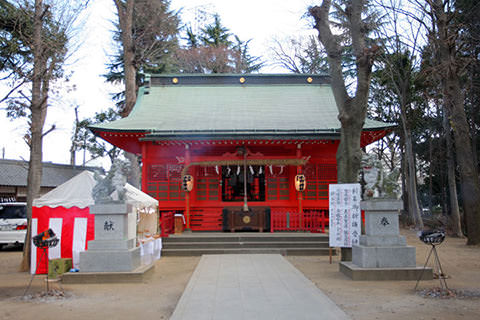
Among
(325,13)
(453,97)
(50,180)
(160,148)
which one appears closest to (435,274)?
(325,13)

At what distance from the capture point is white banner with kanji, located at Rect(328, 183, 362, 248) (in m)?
8.68

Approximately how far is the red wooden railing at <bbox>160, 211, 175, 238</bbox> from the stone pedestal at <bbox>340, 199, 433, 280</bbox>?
641 cm

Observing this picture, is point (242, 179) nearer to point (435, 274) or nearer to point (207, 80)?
point (207, 80)

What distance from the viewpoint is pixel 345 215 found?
8.97 metres

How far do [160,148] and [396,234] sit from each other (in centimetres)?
973

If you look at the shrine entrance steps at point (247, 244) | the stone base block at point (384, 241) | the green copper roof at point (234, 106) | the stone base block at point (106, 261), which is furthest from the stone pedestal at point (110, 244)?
the green copper roof at point (234, 106)

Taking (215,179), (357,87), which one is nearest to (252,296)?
(357,87)

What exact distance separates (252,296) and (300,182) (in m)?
7.94

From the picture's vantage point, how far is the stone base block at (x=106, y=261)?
7.60 m

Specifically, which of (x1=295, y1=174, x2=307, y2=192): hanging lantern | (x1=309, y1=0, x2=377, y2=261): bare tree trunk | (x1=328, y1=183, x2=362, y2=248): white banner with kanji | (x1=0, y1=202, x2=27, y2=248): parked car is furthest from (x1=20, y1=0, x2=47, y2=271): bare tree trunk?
(x1=295, y1=174, x2=307, y2=192): hanging lantern

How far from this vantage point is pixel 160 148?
14.8m

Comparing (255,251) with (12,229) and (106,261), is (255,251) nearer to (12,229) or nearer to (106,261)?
(106,261)

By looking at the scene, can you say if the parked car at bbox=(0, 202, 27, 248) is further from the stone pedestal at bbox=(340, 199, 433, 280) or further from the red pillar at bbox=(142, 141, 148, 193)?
the stone pedestal at bbox=(340, 199, 433, 280)

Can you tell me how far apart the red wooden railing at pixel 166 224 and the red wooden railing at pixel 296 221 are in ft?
11.8
